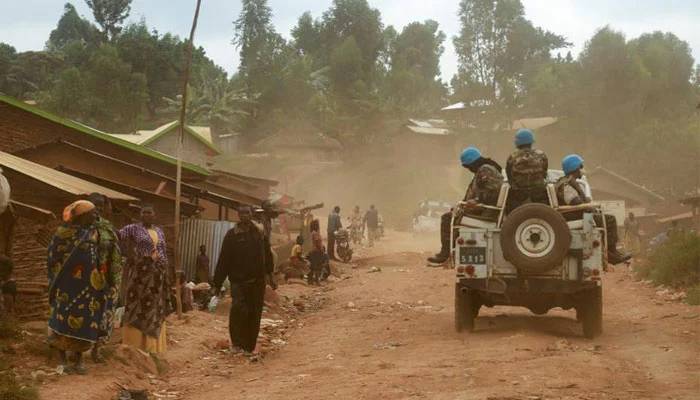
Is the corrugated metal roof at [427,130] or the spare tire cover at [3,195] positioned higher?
the corrugated metal roof at [427,130]

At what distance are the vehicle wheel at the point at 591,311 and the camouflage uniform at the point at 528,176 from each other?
1.26 m

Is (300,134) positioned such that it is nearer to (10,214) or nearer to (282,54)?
(282,54)

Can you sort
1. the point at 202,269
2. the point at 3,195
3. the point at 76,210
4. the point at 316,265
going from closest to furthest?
the point at 76,210 < the point at 3,195 < the point at 202,269 < the point at 316,265

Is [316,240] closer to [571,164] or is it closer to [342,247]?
[342,247]

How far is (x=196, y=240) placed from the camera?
63.1ft

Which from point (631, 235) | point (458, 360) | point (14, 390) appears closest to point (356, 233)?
point (631, 235)

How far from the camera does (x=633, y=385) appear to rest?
7.72m

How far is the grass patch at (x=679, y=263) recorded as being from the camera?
18.0 metres

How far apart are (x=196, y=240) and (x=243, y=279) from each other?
8.35 m

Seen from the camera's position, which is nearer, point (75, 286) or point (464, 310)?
point (75, 286)

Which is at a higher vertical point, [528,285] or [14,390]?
[528,285]

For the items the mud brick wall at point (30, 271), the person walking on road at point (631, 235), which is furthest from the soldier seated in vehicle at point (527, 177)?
the person walking on road at point (631, 235)

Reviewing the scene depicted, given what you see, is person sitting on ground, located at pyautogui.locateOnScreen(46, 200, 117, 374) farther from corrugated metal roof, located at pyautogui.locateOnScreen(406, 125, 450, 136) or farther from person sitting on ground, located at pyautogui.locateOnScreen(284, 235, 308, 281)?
corrugated metal roof, located at pyautogui.locateOnScreen(406, 125, 450, 136)

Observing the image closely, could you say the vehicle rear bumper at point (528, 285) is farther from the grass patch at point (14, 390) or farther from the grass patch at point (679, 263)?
the grass patch at point (679, 263)
